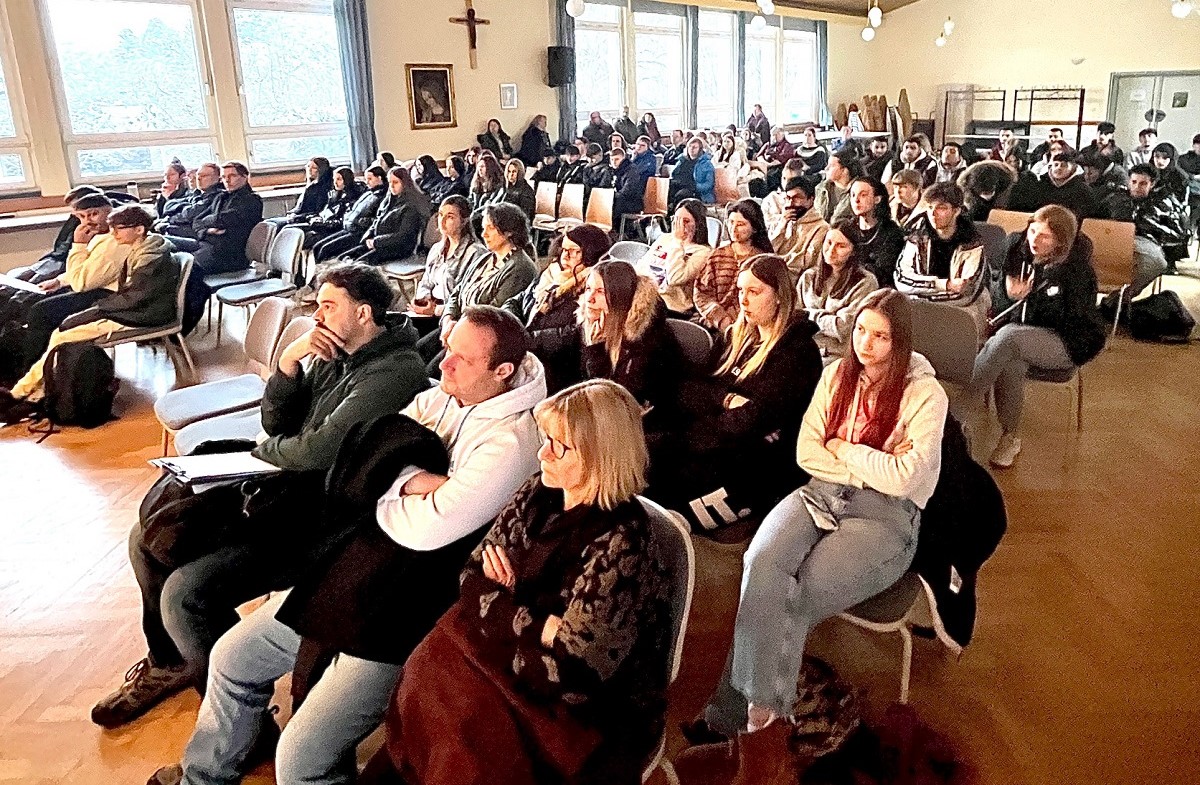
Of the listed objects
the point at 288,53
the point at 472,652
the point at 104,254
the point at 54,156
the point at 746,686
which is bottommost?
the point at 746,686

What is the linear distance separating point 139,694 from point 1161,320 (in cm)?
590

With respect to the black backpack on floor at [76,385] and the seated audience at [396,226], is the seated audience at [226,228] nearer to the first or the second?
the seated audience at [396,226]

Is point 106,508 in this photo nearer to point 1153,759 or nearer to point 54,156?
point 1153,759

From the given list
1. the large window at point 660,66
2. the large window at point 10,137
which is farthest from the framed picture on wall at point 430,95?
the large window at point 10,137

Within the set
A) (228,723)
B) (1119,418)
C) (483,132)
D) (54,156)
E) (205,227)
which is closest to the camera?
(228,723)

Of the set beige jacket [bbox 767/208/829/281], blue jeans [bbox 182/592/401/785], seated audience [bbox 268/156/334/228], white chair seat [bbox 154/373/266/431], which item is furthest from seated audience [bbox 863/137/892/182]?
blue jeans [bbox 182/592/401/785]

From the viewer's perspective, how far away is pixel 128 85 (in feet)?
28.1

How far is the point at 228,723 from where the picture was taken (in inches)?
78.4

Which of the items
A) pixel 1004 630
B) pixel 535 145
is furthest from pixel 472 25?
pixel 1004 630

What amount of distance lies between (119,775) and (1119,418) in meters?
4.40

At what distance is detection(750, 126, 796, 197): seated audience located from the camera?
8.52 m

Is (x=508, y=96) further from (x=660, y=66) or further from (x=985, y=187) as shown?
(x=985, y=187)

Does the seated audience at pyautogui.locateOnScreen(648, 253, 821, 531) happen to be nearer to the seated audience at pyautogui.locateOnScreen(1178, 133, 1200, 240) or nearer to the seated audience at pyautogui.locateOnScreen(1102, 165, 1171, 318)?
the seated audience at pyautogui.locateOnScreen(1102, 165, 1171, 318)

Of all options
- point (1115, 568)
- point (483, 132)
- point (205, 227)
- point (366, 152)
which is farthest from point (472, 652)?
point (483, 132)
